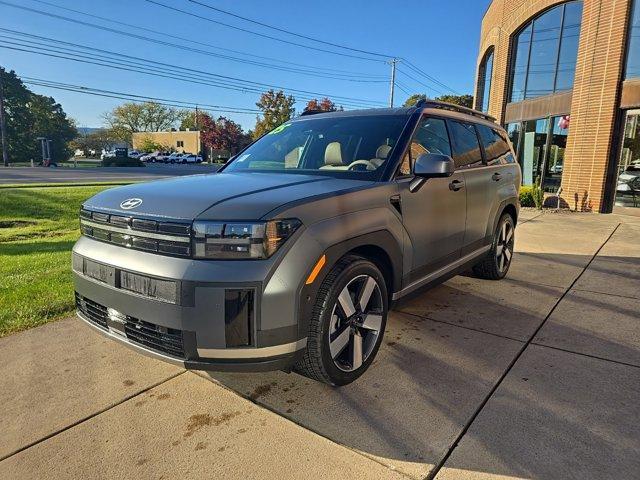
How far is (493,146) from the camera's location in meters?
5.17

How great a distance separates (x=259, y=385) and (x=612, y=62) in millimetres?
12936

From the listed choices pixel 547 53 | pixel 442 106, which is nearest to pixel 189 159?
pixel 547 53

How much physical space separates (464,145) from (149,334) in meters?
3.35

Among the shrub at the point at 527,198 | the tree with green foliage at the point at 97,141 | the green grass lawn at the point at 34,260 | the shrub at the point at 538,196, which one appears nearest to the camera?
the green grass lawn at the point at 34,260

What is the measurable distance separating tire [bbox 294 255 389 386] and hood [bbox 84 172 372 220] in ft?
1.76

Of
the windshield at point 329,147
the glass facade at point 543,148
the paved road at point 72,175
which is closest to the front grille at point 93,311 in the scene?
the windshield at point 329,147

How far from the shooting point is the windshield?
137 inches

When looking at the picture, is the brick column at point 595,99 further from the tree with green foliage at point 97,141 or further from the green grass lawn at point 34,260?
the tree with green foliage at point 97,141

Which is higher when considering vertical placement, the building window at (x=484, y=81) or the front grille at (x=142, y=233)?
the building window at (x=484, y=81)

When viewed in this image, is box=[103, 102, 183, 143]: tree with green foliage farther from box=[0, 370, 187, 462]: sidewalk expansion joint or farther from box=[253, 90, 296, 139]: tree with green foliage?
box=[0, 370, 187, 462]: sidewalk expansion joint

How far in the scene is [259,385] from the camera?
304cm

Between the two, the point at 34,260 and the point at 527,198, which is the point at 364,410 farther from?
the point at 527,198

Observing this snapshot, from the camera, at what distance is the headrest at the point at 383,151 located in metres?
3.45

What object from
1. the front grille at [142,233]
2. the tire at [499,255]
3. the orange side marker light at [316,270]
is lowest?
the tire at [499,255]
